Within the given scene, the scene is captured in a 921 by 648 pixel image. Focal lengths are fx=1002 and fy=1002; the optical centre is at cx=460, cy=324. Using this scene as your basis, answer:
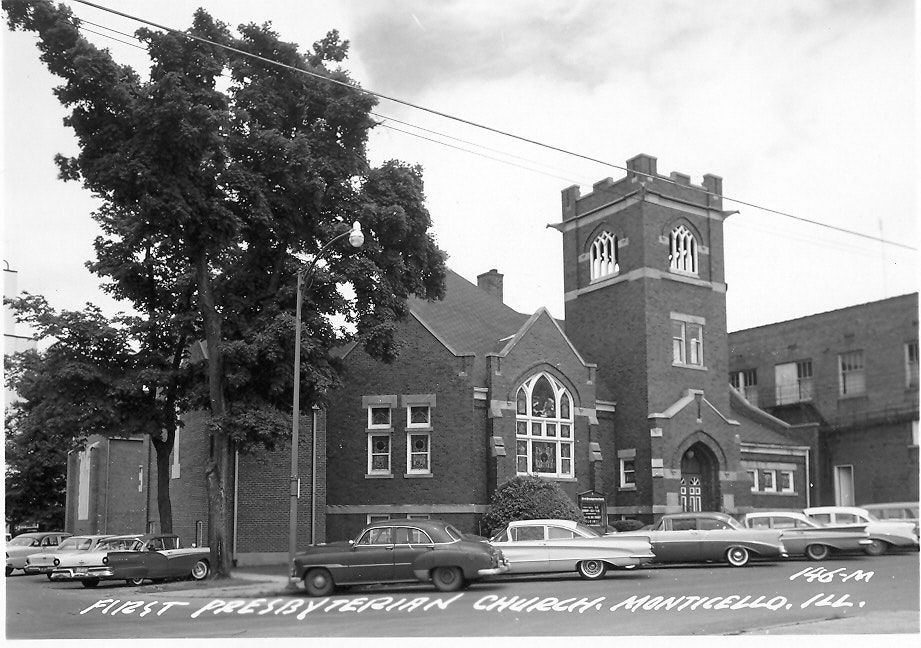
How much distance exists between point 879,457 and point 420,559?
8.65 meters

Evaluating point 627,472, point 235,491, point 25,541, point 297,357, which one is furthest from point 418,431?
point 25,541

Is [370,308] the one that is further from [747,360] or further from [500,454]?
[747,360]

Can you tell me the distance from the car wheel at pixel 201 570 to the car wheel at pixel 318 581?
5830 millimetres

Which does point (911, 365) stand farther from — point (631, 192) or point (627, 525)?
point (631, 192)

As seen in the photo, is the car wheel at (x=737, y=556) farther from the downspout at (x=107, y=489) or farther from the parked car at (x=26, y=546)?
the downspout at (x=107, y=489)

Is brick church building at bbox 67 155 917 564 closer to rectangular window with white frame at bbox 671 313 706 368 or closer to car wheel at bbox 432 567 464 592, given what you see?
rectangular window with white frame at bbox 671 313 706 368

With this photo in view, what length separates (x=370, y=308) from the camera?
2448 cm

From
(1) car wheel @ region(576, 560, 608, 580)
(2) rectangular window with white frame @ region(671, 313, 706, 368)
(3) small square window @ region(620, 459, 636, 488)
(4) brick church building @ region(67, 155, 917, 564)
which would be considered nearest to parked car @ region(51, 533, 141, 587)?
(4) brick church building @ region(67, 155, 917, 564)

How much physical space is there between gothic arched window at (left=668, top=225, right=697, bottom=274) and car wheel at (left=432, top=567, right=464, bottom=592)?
1803 centimetres

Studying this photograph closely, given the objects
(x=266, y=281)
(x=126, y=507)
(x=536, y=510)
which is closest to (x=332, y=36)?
(x=266, y=281)

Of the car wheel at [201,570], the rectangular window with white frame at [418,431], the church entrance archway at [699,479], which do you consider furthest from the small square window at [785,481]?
the car wheel at [201,570]

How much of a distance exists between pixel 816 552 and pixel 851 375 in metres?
4.67

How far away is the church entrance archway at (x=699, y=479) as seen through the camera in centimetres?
3341

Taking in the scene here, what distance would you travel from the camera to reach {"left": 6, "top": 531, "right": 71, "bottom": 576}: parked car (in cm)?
2786
